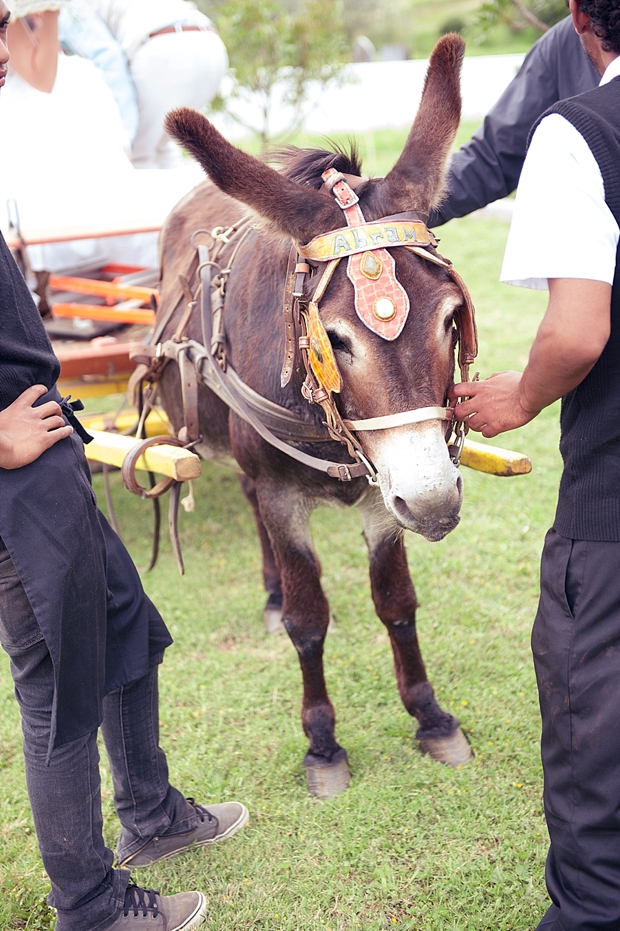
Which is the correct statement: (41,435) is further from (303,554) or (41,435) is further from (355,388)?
(303,554)

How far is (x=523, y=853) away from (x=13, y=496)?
170 cm

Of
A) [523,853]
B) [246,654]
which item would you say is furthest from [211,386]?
[523,853]

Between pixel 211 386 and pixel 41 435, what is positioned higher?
pixel 41 435

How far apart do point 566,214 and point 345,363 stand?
2.15 feet

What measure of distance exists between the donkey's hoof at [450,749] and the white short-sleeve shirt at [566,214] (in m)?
1.81

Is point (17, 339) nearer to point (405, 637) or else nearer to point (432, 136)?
point (432, 136)

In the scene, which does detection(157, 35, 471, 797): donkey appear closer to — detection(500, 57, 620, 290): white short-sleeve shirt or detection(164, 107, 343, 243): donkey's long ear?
detection(164, 107, 343, 243): donkey's long ear

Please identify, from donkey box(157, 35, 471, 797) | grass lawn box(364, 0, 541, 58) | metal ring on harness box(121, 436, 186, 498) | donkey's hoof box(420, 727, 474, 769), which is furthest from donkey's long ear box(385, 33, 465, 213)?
grass lawn box(364, 0, 541, 58)

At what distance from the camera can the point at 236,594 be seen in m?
3.96

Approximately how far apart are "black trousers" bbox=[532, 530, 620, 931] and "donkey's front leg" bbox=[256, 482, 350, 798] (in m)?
1.03

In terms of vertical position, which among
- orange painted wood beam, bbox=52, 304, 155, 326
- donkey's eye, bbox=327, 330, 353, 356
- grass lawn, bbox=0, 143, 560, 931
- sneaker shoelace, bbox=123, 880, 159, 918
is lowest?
grass lawn, bbox=0, 143, 560, 931

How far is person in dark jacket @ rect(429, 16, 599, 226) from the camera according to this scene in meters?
2.78

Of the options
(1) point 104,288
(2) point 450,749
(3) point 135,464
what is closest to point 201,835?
(2) point 450,749

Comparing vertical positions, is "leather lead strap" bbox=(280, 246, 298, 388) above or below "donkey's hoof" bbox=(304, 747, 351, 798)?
above
